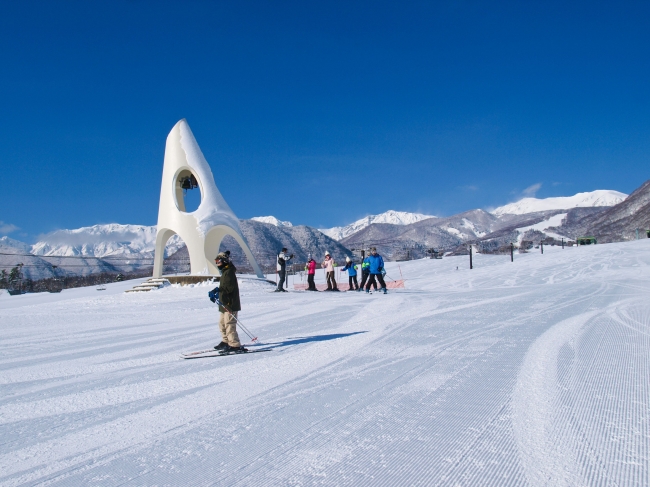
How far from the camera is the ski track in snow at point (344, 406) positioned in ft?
8.37

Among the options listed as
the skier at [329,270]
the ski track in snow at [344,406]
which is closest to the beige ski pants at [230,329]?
the ski track in snow at [344,406]

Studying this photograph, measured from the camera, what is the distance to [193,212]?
22719 millimetres

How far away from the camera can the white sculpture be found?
2238cm

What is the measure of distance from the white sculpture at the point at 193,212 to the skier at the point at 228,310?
53.6 feet

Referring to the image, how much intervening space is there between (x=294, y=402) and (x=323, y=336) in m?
3.44

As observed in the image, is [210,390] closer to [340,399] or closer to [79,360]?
[340,399]

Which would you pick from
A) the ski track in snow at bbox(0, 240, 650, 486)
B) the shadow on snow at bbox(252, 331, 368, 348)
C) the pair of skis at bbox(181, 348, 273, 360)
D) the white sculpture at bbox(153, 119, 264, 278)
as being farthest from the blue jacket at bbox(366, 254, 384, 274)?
the pair of skis at bbox(181, 348, 273, 360)

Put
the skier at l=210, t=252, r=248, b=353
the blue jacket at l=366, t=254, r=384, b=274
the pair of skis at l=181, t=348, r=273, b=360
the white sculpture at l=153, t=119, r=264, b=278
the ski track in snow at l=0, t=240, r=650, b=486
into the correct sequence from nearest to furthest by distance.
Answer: the ski track in snow at l=0, t=240, r=650, b=486, the pair of skis at l=181, t=348, r=273, b=360, the skier at l=210, t=252, r=248, b=353, the blue jacket at l=366, t=254, r=384, b=274, the white sculpture at l=153, t=119, r=264, b=278

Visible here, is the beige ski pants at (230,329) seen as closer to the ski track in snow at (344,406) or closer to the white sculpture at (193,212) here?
the ski track in snow at (344,406)

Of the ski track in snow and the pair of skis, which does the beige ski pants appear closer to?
the pair of skis

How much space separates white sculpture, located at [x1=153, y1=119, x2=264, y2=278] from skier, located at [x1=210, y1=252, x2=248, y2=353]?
53.6ft

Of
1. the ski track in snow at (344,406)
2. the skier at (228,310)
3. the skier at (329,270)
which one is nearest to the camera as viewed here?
the ski track in snow at (344,406)

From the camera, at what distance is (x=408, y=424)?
3.15 metres

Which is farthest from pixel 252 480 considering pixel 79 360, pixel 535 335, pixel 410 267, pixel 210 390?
pixel 410 267
